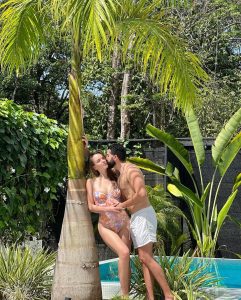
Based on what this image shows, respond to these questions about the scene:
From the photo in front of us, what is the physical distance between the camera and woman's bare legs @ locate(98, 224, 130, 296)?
5336 mm

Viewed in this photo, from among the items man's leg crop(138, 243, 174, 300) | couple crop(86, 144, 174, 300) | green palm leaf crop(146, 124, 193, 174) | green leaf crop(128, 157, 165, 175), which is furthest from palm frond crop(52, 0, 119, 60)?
green leaf crop(128, 157, 165, 175)

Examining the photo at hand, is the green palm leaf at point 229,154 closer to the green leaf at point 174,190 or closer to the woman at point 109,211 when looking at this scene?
the green leaf at point 174,190

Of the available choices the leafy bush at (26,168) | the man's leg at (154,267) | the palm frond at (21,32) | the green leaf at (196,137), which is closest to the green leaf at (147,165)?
the green leaf at (196,137)

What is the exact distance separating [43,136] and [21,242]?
1.39 metres

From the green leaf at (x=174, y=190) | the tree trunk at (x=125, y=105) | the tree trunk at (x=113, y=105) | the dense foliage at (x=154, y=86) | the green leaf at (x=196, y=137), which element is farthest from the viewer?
the tree trunk at (x=113, y=105)

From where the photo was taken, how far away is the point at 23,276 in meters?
5.59

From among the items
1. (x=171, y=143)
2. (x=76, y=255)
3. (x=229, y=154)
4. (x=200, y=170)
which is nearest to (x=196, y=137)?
(x=171, y=143)

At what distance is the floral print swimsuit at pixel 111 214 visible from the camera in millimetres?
5445

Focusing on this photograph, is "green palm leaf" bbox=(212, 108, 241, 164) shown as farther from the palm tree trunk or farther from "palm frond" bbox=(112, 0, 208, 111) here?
the palm tree trunk

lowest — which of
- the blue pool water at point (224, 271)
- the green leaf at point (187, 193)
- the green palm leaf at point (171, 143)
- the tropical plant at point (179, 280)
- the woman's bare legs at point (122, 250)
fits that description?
the blue pool water at point (224, 271)

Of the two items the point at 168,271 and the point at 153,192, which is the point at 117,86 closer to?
the point at 153,192

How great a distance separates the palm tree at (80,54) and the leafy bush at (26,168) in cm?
89

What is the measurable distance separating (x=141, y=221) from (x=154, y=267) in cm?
43

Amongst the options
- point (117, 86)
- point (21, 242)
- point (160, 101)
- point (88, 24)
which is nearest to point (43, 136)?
point (21, 242)
